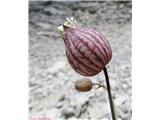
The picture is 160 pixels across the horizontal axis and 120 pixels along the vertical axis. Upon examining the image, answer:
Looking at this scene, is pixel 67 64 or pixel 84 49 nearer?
pixel 84 49

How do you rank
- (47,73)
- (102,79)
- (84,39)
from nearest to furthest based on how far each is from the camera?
(84,39) → (102,79) → (47,73)

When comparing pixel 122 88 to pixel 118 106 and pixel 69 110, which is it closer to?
pixel 118 106

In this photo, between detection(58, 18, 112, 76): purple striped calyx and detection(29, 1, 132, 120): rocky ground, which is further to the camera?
detection(29, 1, 132, 120): rocky ground

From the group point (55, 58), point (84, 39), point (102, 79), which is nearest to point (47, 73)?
point (55, 58)

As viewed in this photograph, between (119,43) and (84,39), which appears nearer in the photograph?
(84,39)

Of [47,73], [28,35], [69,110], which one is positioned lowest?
[69,110]
